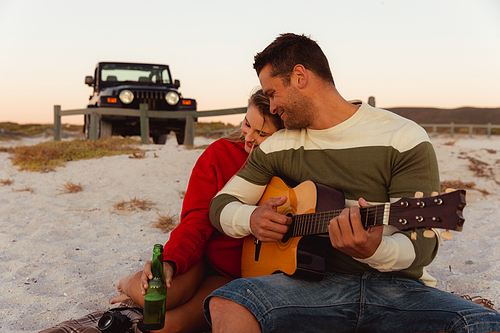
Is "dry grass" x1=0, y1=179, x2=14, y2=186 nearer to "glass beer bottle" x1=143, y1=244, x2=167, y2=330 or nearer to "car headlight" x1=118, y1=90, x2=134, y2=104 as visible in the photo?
"car headlight" x1=118, y1=90, x2=134, y2=104

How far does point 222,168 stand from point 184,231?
480 millimetres

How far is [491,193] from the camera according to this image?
22.7 ft

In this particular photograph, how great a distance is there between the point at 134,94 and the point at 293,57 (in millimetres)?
8333

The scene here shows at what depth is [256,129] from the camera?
2.62 meters

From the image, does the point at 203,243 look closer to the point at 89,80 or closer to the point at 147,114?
the point at 147,114

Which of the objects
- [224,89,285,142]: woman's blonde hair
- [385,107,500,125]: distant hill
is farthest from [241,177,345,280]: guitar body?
[385,107,500,125]: distant hill

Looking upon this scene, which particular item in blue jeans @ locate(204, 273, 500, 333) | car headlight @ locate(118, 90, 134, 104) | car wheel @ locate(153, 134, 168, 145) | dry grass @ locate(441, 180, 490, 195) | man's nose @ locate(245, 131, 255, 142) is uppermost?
car headlight @ locate(118, 90, 134, 104)

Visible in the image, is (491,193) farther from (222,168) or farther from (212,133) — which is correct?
(212,133)

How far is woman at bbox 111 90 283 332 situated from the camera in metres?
2.24

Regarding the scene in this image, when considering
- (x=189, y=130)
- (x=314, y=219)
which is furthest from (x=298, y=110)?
(x=189, y=130)

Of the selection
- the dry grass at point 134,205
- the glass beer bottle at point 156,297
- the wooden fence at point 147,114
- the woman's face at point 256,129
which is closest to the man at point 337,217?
the woman's face at point 256,129

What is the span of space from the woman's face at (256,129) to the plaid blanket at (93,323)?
48.3 inches

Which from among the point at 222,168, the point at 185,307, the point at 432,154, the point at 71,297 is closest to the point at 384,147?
the point at 432,154

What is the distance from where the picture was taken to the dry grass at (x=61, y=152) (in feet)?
24.3
